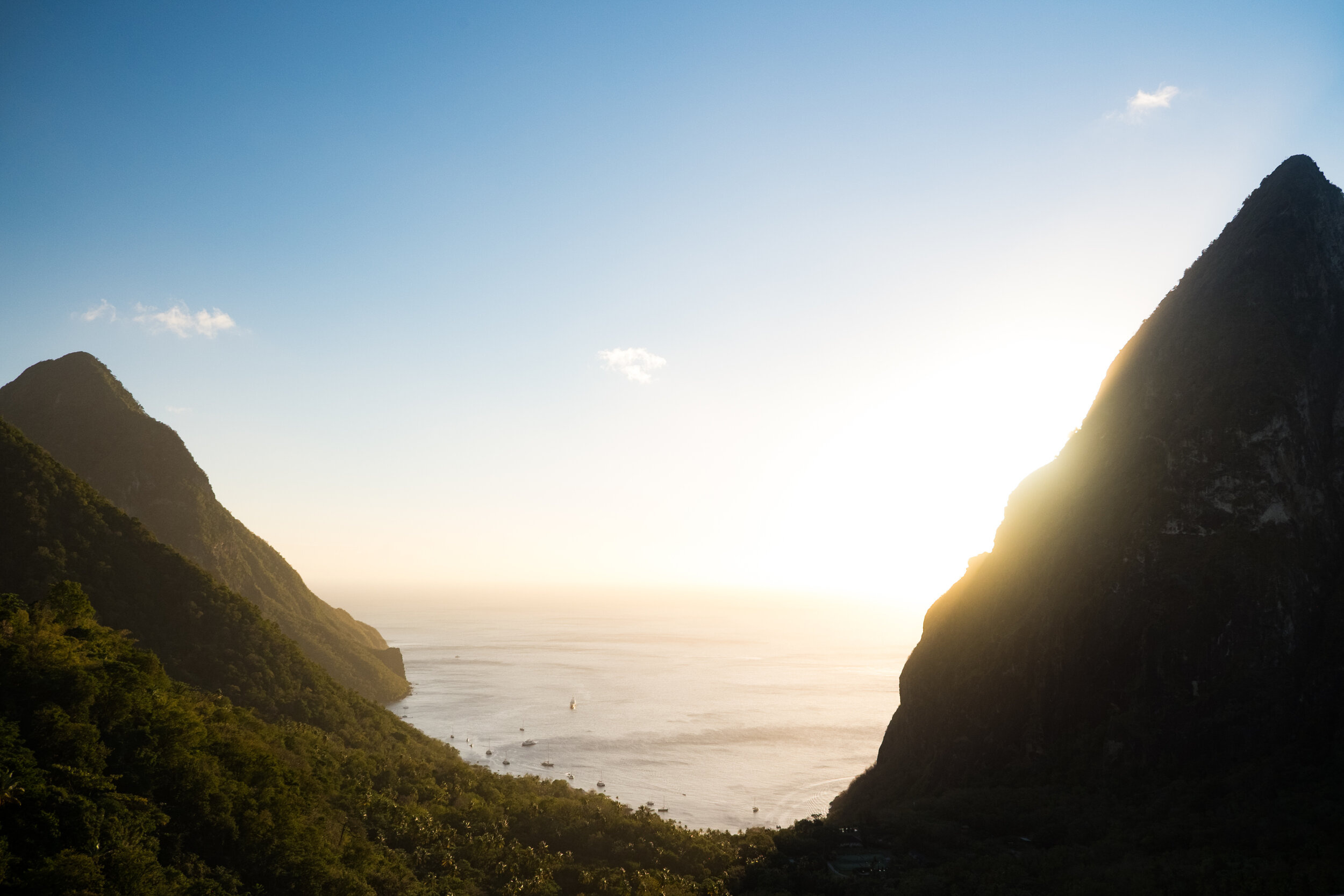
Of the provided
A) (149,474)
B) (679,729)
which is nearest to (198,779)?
(679,729)

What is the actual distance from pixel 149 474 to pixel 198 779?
108 meters

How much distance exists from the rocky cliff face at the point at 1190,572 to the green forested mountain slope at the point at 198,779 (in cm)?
2406

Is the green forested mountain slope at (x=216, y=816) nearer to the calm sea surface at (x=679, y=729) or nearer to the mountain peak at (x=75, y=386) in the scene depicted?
the calm sea surface at (x=679, y=729)

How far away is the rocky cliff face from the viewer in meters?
46.1

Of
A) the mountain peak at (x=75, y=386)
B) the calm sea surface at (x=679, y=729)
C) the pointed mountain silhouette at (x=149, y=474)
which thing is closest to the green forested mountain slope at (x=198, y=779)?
the calm sea surface at (x=679, y=729)

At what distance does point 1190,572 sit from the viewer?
50.0 m

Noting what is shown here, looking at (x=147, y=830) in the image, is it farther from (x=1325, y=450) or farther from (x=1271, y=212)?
(x=1271, y=212)

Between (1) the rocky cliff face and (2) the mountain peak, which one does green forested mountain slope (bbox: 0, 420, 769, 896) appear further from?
(2) the mountain peak

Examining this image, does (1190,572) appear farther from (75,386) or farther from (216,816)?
(75,386)

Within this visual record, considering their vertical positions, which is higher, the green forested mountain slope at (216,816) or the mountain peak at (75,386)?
the mountain peak at (75,386)

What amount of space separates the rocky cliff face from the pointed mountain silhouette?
4151 inches

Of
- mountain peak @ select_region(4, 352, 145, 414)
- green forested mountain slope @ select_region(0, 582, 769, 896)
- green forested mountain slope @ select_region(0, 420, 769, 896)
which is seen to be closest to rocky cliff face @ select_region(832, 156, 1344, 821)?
green forested mountain slope @ select_region(0, 582, 769, 896)

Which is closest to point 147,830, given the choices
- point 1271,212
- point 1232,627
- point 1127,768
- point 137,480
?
point 1127,768

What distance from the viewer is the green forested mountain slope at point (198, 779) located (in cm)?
2984
